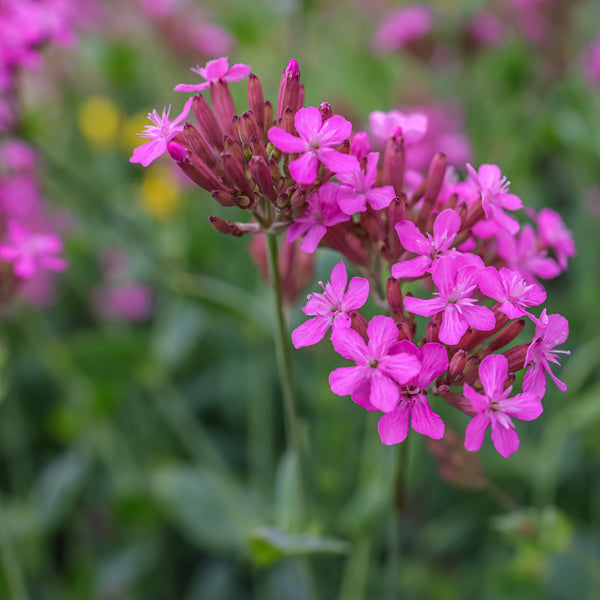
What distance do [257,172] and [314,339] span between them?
0.17 meters

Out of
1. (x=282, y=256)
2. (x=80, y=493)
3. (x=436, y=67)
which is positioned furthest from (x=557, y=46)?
(x=80, y=493)

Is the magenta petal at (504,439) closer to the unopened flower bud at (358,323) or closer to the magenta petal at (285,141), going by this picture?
the unopened flower bud at (358,323)

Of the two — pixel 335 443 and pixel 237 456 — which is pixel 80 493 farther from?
pixel 335 443

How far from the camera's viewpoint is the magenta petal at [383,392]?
1.76 ft

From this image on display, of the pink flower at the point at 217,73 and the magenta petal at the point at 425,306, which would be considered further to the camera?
the pink flower at the point at 217,73

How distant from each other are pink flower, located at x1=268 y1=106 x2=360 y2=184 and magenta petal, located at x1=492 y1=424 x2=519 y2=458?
28 cm

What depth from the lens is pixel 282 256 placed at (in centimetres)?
97

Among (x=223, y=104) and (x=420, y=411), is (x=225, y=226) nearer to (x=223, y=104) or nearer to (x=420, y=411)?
(x=223, y=104)

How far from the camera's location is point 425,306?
1.90ft

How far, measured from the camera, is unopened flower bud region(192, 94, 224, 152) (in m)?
0.66

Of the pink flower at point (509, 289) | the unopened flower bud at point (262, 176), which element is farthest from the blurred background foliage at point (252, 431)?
the unopened flower bud at point (262, 176)

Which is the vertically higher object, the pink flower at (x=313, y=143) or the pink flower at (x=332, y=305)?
the pink flower at (x=313, y=143)

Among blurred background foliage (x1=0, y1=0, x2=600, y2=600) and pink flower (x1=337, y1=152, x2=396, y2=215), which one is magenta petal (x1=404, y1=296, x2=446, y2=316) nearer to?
pink flower (x1=337, y1=152, x2=396, y2=215)

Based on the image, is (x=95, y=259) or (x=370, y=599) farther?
(x=95, y=259)
